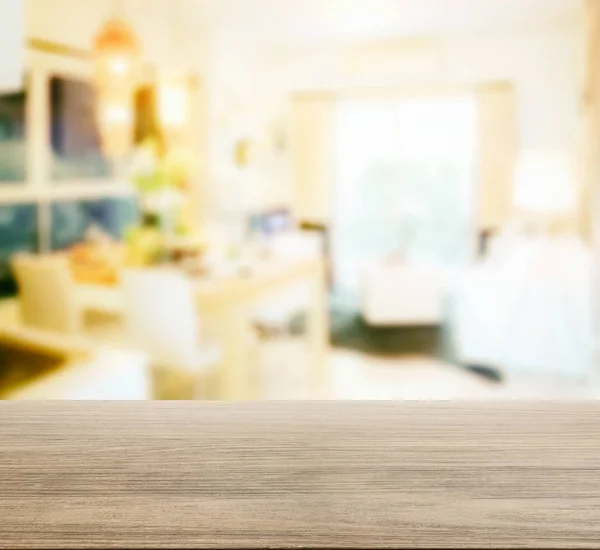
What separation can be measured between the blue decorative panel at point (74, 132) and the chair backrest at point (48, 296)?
4.11 ft

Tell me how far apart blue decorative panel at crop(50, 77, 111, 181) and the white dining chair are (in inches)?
67.6

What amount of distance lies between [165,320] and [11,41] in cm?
246

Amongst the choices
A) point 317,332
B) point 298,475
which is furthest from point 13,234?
point 298,475

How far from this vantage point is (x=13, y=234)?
4.18 meters

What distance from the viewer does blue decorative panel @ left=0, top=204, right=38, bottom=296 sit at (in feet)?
13.5

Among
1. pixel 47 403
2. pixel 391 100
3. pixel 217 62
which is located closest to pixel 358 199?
pixel 391 100

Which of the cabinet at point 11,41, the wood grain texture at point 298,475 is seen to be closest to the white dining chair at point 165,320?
the cabinet at point 11,41

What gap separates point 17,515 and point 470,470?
284 mm

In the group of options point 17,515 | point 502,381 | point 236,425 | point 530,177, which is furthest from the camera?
point 530,177

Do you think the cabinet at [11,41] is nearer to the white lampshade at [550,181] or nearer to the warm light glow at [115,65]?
the warm light glow at [115,65]

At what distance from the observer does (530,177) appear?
16.6 ft

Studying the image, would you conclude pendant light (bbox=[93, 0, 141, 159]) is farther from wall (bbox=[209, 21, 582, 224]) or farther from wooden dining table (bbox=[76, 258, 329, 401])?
wall (bbox=[209, 21, 582, 224])

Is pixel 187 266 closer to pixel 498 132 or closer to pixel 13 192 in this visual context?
pixel 13 192

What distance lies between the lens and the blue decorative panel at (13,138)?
160 inches
